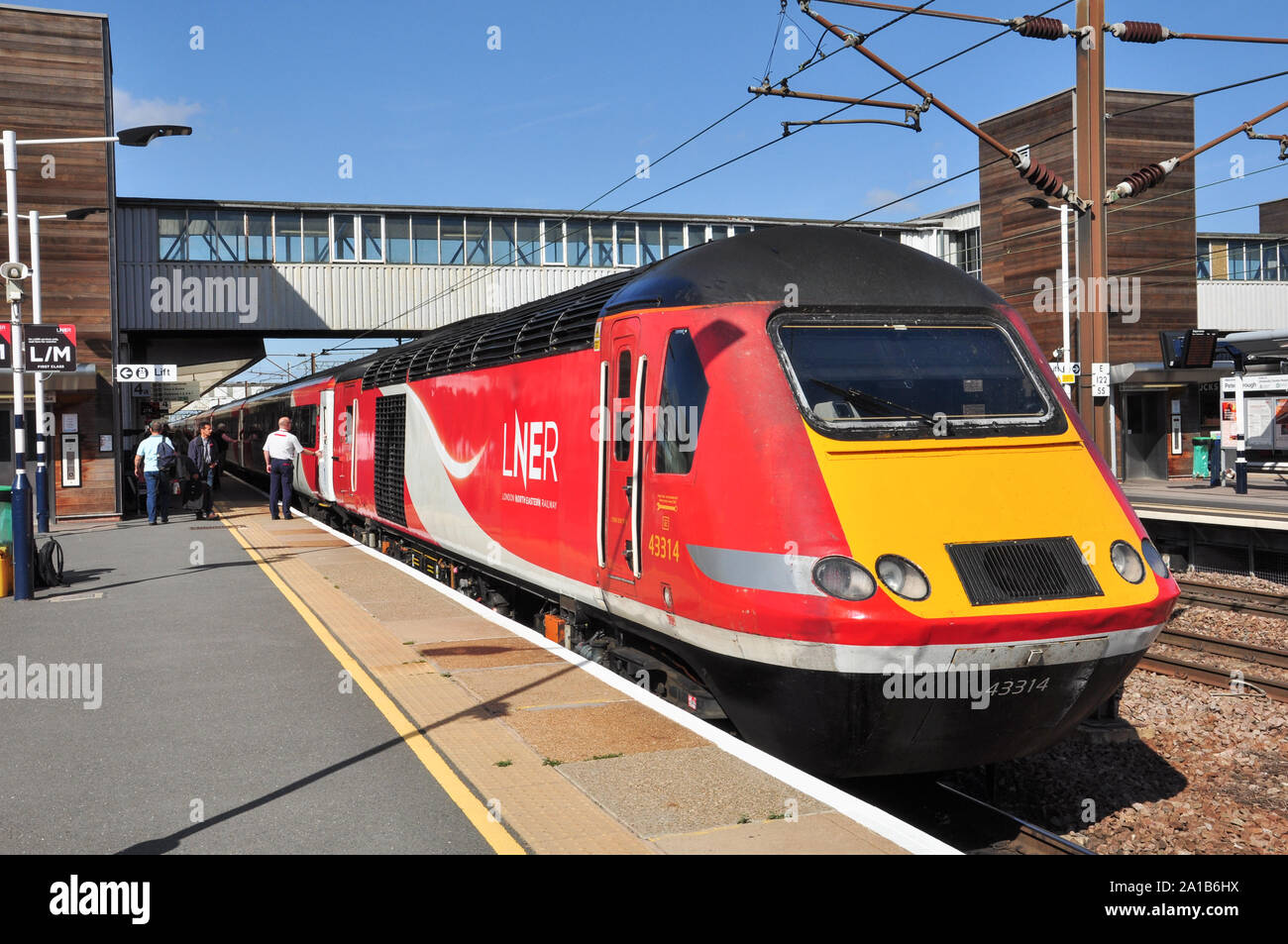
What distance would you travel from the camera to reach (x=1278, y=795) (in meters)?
7.80

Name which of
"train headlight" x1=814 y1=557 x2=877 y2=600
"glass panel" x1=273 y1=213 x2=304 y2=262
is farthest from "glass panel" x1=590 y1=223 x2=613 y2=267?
"train headlight" x1=814 y1=557 x2=877 y2=600

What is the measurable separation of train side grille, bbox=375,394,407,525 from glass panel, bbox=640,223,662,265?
22087 millimetres

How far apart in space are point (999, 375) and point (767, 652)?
2290 mm

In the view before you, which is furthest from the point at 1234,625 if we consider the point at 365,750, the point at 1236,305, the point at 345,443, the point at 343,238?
the point at 1236,305

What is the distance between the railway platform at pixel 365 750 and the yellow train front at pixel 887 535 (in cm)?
56

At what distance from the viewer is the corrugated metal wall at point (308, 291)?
105 ft

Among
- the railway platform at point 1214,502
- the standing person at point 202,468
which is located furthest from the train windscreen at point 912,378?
the standing person at point 202,468

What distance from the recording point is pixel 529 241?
35469 millimetres

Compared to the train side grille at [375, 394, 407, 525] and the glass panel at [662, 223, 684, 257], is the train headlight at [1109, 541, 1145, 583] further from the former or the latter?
the glass panel at [662, 223, 684, 257]

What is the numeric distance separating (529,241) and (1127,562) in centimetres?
3136

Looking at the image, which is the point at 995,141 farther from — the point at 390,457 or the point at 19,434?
the point at 19,434

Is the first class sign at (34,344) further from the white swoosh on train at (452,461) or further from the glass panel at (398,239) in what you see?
the glass panel at (398,239)
